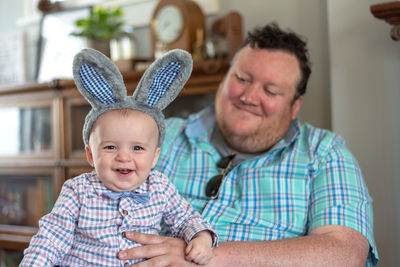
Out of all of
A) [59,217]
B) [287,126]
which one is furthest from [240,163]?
[59,217]

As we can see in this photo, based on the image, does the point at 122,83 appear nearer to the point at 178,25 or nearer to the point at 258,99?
the point at 258,99

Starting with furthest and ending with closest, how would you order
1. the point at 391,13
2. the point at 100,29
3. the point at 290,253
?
1. the point at 100,29
2. the point at 391,13
3. the point at 290,253

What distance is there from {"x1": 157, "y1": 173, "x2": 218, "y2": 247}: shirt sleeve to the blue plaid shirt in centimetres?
26

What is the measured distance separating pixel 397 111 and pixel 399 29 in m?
0.34

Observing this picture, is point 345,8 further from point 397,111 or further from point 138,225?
point 138,225

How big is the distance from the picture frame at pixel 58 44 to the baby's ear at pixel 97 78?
197cm

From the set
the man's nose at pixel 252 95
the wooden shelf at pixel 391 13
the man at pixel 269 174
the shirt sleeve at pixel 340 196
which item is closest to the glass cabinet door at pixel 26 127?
the man at pixel 269 174

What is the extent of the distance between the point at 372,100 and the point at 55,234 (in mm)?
1323

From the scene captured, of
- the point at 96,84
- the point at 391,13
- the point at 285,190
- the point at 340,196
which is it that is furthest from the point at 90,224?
the point at 391,13

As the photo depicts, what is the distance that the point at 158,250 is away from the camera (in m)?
1.26

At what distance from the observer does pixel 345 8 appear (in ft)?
6.33

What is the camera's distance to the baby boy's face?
113 cm

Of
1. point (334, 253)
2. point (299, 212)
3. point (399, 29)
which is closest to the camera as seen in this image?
point (334, 253)

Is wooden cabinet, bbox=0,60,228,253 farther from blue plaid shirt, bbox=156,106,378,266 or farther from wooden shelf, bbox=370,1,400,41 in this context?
wooden shelf, bbox=370,1,400,41
